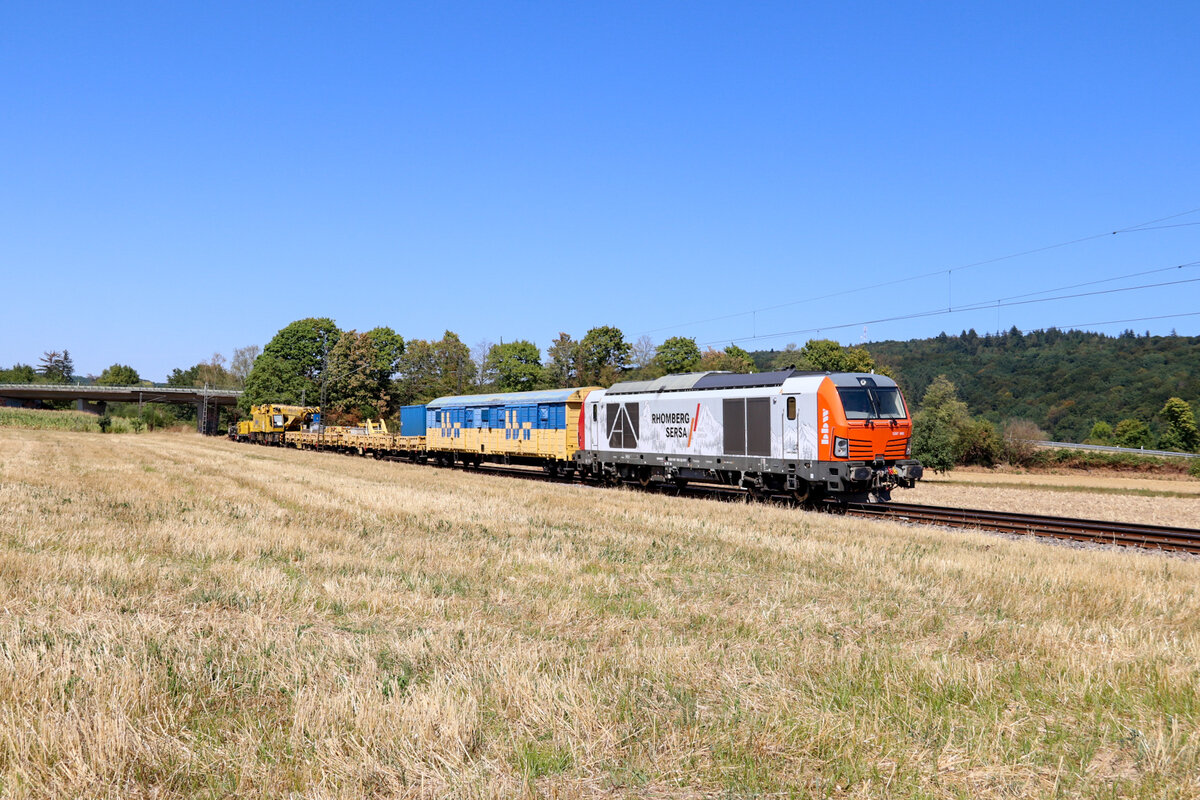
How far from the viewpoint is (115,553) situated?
1123 centimetres

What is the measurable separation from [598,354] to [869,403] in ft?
234

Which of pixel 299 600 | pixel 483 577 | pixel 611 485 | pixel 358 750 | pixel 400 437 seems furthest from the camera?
pixel 400 437

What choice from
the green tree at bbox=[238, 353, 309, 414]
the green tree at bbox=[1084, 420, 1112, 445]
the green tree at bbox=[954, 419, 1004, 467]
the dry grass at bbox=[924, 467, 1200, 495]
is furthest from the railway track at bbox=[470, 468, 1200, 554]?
the green tree at bbox=[1084, 420, 1112, 445]

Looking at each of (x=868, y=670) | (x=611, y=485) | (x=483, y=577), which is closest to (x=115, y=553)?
(x=483, y=577)

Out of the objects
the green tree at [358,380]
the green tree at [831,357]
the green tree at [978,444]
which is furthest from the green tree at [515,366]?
the green tree at [978,444]

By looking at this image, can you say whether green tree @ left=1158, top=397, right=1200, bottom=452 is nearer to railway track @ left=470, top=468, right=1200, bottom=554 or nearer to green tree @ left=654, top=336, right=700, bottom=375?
green tree @ left=654, top=336, right=700, bottom=375

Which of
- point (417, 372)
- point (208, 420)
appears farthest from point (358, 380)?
point (208, 420)

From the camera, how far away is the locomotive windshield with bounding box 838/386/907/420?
75.7 ft

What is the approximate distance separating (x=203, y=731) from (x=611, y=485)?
94.7 ft

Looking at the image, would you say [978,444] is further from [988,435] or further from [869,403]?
[869,403]

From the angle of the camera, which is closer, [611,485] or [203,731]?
[203,731]

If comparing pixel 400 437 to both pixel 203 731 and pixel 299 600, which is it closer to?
pixel 299 600

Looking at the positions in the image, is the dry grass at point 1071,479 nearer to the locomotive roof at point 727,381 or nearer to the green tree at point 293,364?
the locomotive roof at point 727,381

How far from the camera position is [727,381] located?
89.7 feet
